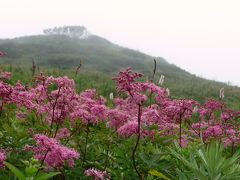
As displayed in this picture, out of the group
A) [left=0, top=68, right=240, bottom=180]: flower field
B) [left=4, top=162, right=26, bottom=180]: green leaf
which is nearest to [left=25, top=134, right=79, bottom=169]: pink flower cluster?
[left=0, top=68, right=240, bottom=180]: flower field

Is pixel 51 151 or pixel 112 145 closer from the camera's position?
pixel 51 151

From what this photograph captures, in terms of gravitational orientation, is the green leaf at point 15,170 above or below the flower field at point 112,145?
above

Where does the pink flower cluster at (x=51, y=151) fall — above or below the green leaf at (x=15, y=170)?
below

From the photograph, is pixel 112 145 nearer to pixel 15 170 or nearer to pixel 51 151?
pixel 51 151

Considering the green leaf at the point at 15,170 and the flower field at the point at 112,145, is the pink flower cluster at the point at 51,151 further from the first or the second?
the green leaf at the point at 15,170

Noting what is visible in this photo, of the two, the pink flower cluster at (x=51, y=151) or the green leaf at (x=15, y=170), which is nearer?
the green leaf at (x=15, y=170)

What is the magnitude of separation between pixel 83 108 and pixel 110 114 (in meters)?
0.31

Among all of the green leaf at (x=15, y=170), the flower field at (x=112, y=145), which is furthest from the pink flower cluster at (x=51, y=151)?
the green leaf at (x=15, y=170)

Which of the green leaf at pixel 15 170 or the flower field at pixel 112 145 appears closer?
the green leaf at pixel 15 170

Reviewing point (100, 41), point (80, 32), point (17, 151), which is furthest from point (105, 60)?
point (80, 32)

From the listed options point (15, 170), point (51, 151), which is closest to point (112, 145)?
point (51, 151)

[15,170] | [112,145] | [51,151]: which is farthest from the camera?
[112,145]

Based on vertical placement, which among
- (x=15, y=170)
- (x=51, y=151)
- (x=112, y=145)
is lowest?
(x=112, y=145)

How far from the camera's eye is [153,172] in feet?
11.9
